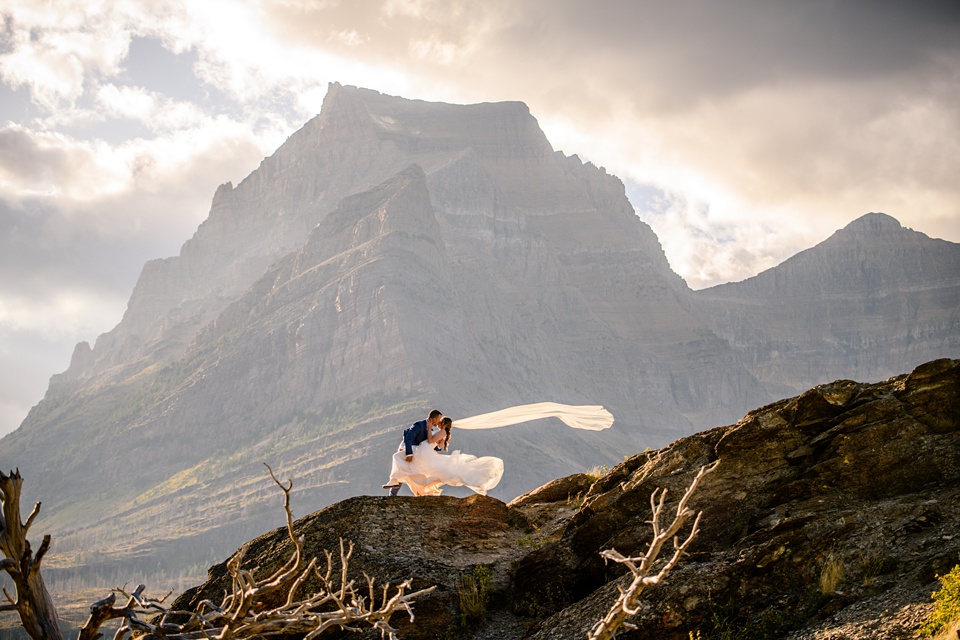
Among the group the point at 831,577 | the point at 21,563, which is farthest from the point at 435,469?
the point at 21,563

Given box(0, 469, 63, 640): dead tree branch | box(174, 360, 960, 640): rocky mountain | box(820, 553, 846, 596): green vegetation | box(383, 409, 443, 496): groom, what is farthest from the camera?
box(383, 409, 443, 496): groom

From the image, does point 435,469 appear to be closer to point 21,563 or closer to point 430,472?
point 430,472

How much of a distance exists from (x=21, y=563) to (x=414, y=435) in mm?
13476

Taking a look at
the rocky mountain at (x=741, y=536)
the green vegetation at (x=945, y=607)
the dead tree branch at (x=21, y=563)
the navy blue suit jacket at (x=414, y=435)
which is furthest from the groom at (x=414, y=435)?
the green vegetation at (x=945, y=607)

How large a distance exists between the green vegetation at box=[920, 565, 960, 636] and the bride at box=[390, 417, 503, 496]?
12295 mm

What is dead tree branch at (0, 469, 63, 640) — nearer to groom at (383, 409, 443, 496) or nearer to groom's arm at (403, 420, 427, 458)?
groom at (383, 409, 443, 496)

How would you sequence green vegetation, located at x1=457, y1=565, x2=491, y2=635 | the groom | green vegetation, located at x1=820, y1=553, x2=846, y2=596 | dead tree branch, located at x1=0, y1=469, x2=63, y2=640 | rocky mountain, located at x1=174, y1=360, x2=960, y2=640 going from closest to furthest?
dead tree branch, located at x1=0, y1=469, x2=63, y2=640 → green vegetation, located at x1=820, y1=553, x2=846, y2=596 → rocky mountain, located at x1=174, y1=360, x2=960, y2=640 → green vegetation, located at x1=457, y1=565, x2=491, y2=635 → the groom

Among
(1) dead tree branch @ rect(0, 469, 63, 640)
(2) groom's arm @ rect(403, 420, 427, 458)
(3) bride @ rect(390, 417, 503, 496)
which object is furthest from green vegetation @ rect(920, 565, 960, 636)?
(2) groom's arm @ rect(403, 420, 427, 458)

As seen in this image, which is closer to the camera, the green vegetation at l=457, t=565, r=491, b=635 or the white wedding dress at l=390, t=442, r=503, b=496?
the green vegetation at l=457, t=565, r=491, b=635

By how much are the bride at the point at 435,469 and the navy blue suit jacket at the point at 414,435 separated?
0.29 ft

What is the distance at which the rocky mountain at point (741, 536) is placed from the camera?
14352mm

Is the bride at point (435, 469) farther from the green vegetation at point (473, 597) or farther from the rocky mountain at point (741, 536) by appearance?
the green vegetation at point (473, 597)

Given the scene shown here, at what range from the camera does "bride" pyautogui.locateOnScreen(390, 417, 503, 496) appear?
935 inches

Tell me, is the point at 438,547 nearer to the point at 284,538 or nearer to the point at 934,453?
the point at 284,538
